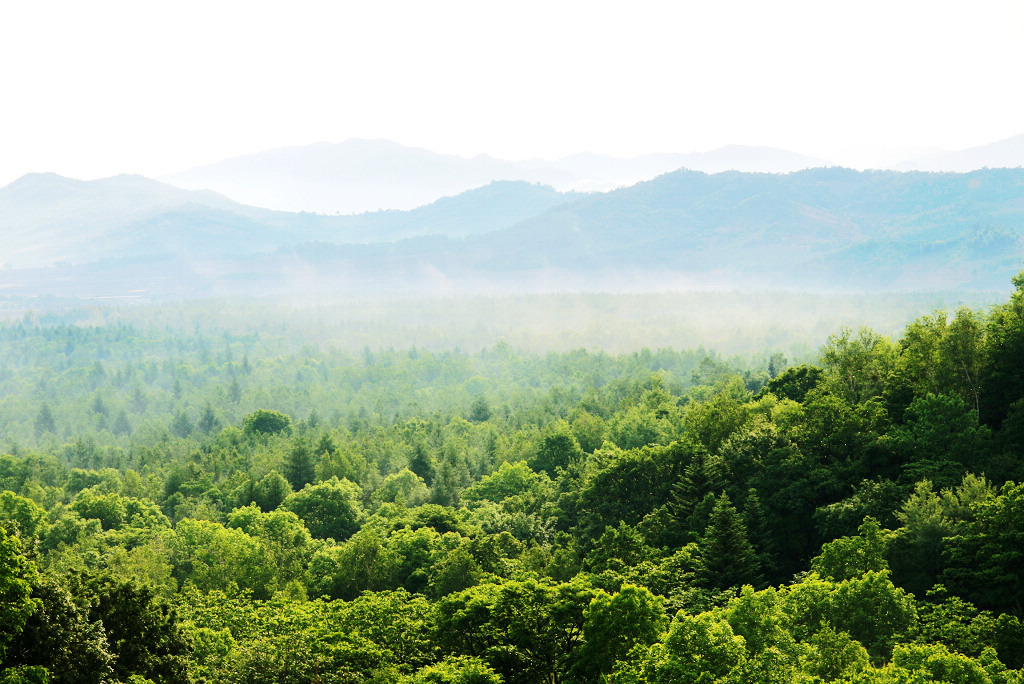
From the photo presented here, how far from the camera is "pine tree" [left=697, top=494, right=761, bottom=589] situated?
51375 mm

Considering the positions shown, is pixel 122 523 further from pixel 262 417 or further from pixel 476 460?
pixel 262 417

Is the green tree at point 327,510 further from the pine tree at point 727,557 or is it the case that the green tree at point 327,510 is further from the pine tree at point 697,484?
the pine tree at point 727,557

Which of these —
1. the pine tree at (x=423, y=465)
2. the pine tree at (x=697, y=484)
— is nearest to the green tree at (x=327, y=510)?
the pine tree at (x=423, y=465)

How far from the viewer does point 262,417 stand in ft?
511

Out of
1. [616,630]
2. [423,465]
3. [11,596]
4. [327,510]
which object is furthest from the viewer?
[423,465]

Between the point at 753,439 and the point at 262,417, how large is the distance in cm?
11029

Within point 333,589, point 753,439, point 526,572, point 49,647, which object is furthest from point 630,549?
point 49,647

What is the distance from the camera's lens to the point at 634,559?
54188 mm

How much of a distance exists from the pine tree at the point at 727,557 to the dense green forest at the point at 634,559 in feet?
0.51

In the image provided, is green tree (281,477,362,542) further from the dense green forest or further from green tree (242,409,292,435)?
green tree (242,409,292,435)

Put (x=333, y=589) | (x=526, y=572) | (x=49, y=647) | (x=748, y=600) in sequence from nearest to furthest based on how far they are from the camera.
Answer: (x=49, y=647), (x=748, y=600), (x=526, y=572), (x=333, y=589)

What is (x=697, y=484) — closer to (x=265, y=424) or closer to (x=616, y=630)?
(x=616, y=630)

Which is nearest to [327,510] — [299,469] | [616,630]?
[299,469]

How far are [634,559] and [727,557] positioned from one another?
225 inches
